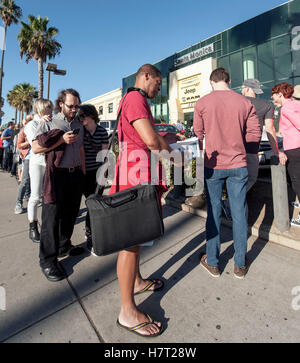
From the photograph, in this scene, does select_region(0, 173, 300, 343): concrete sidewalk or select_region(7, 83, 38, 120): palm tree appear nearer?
select_region(0, 173, 300, 343): concrete sidewalk

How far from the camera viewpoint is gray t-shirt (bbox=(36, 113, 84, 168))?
2.42m

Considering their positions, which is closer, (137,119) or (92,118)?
(137,119)

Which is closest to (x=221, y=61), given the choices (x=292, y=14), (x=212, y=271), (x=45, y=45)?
(x=292, y=14)

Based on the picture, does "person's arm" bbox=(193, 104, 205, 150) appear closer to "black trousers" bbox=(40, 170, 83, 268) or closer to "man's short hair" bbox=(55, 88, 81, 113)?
"man's short hair" bbox=(55, 88, 81, 113)

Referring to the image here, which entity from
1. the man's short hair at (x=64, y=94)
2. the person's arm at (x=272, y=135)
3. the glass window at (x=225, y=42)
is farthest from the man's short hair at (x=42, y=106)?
the glass window at (x=225, y=42)

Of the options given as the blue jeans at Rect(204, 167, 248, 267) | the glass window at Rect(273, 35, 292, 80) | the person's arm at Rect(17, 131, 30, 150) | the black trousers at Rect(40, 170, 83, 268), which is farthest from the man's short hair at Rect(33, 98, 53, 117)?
the glass window at Rect(273, 35, 292, 80)

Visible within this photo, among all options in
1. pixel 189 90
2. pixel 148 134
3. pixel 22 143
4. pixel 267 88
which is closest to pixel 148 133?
pixel 148 134

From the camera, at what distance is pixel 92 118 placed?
3.16 m

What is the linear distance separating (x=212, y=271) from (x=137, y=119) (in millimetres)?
1774

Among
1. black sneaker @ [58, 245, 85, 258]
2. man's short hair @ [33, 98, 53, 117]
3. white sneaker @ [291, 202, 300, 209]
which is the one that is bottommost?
black sneaker @ [58, 245, 85, 258]

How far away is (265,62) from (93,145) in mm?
17806

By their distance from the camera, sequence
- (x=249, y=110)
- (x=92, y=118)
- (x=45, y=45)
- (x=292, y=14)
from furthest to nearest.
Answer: (x=45, y=45)
(x=292, y=14)
(x=92, y=118)
(x=249, y=110)

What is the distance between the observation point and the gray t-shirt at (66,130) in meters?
2.42
